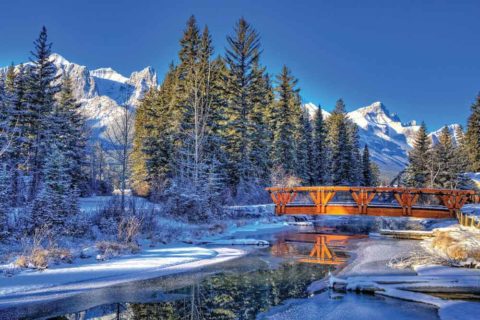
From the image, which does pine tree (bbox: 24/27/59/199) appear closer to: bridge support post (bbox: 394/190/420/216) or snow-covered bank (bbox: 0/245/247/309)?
snow-covered bank (bbox: 0/245/247/309)

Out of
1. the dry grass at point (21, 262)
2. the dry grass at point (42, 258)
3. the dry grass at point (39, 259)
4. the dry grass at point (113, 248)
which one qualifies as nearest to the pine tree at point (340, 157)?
the dry grass at point (113, 248)

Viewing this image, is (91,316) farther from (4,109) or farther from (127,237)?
(4,109)

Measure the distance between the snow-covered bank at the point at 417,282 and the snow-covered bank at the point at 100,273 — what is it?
4907mm

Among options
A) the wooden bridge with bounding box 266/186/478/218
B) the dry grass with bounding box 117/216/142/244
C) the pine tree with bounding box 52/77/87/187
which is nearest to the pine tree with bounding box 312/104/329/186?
the wooden bridge with bounding box 266/186/478/218

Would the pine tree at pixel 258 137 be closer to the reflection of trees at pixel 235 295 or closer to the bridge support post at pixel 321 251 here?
the bridge support post at pixel 321 251

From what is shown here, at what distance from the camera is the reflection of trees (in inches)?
289

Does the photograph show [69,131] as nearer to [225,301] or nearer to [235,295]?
[235,295]

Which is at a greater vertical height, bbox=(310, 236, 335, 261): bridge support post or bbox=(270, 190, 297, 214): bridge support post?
bbox=(270, 190, 297, 214): bridge support post

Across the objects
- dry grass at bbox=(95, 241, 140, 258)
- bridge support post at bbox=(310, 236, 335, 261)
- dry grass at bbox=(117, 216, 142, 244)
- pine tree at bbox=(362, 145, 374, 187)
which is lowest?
bridge support post at bbox=(310, 236, 335, 261)

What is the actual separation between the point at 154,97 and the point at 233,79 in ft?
31.0

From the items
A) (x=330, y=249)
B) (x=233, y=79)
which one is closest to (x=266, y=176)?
(x=233, y=79)

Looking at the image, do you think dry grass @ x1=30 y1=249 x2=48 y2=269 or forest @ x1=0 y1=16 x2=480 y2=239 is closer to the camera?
dry grass @ x1=30 y1=249 x2=48 y2=269

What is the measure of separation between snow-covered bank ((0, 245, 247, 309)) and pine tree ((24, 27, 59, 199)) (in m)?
16.6

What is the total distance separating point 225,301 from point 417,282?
15.6ft
